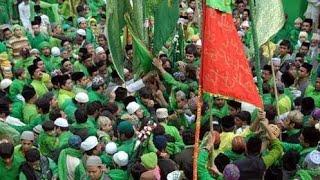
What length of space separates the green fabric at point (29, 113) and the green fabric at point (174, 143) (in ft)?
6.40

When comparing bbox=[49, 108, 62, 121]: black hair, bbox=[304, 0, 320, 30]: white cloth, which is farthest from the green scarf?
bbox=[304, 0, 320, 30]: white cloth

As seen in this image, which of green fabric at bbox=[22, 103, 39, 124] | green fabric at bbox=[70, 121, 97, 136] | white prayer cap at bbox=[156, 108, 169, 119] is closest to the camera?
green fabric at bbox=[70, 121, 97, 136]

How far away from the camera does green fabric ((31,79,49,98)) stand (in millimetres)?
9981

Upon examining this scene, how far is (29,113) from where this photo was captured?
9148mm

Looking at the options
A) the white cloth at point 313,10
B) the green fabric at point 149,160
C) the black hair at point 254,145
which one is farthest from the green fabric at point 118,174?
the white cloth at point 313,10

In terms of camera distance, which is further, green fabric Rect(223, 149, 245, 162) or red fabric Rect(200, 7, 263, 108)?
green fabric Rect(223, 149, 245, 162)

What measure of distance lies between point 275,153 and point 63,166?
7.25ft

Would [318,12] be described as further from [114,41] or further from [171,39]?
[114,41]

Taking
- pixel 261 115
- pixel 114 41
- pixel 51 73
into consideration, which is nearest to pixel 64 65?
pixel 51 73

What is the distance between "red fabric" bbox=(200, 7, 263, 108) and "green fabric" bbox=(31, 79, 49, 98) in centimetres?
413

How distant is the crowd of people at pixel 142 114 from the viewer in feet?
23.6

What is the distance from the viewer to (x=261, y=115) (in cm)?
728

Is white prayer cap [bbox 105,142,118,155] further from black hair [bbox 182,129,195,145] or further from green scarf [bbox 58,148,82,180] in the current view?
black hair [bbox 182,129,195,145]

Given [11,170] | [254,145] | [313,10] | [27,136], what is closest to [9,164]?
[11,170]
